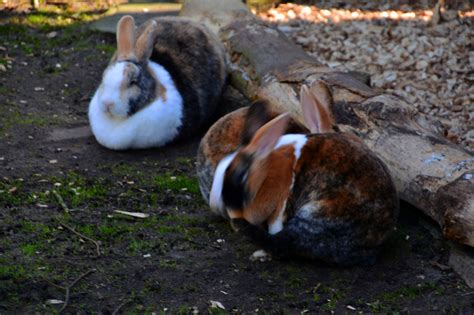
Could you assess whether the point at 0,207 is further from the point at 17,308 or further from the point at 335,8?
the point at 335,8

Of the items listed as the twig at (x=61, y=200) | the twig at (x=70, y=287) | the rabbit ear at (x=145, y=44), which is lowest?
the twig at (x=61, y=200)

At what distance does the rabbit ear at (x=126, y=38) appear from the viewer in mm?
6758

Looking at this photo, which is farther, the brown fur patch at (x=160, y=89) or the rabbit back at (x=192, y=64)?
the rabbit back at (x=192, y=64)

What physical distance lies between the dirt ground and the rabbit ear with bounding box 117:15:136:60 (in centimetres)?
72

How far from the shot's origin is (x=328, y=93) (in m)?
5.37

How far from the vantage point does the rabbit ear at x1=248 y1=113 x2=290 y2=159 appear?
4.55 m

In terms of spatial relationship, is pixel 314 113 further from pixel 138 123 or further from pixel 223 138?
pixel 138 123

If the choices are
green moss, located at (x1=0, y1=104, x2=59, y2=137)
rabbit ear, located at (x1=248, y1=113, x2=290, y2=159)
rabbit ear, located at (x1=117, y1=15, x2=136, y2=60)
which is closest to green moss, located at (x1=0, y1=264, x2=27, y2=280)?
rabbit ear, located at (x1=248, y1=113, x2=290, y2=159)

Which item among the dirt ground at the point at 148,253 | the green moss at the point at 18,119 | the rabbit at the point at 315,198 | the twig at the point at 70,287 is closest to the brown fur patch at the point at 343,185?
the rabbit at the point at 315,198

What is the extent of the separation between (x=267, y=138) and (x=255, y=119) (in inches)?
14.4

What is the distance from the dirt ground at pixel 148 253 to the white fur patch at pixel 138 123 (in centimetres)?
10

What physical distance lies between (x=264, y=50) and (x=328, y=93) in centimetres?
191

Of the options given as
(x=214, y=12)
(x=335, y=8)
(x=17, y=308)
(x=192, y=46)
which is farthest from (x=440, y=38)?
(x=17, y=308)

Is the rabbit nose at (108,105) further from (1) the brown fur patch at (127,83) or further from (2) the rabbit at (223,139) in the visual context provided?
(2) the rabbit at (223,139)
